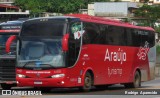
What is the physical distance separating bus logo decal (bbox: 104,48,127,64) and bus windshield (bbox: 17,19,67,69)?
382 centimetres

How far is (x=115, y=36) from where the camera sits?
24.4 m

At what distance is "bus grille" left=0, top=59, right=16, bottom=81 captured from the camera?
2283 cm

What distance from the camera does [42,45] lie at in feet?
67.4

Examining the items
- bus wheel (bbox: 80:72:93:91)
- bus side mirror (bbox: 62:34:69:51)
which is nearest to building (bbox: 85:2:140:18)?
bus wheel (bbox: 80:72:93:91)

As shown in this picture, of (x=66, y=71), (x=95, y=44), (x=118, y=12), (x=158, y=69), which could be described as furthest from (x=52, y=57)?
(x=118, y=12)

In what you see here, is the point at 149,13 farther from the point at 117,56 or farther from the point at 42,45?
the point at 42,45

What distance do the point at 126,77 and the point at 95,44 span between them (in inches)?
153

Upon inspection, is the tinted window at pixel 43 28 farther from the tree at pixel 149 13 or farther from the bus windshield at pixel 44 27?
the tree at pixel 149 13

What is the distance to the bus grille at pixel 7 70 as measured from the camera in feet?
74.9

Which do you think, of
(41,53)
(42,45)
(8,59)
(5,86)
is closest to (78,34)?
(42,45)

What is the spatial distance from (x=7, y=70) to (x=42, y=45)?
315 centimetres

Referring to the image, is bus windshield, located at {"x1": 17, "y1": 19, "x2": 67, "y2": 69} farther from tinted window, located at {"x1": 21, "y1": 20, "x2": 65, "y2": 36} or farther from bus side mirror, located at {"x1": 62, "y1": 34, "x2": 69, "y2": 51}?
bus side mirror, located at {"x1": 62, "y1": 34, "x2": 69, "y2": 51}

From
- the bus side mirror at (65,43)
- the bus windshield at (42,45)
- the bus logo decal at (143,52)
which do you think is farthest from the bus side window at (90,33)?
the bus logo decal at (143,52)

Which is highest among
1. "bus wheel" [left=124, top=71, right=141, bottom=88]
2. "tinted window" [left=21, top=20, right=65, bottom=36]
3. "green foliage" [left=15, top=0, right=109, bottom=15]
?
"tinted window" [left=21, top=20, right=65, bottom=36]
